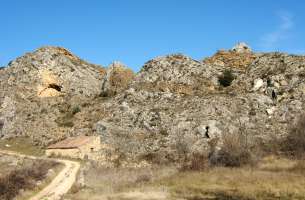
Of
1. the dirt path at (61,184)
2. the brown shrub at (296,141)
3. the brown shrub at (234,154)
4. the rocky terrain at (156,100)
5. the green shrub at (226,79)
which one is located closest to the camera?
the dirt path at (61,184)

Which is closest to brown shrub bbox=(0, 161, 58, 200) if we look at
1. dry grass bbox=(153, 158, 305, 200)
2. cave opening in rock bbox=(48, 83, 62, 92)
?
dry grass bbox=(153, 158, 305, 200)

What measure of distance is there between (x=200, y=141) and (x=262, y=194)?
1277 inches

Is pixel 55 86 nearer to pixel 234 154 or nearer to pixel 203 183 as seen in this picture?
pixel 234 154

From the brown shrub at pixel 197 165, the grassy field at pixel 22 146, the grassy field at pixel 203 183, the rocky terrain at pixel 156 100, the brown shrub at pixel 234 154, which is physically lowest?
the grassy field at pixel 203 183

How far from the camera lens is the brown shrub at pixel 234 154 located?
54312 millimetres

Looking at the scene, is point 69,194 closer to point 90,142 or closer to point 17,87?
point 90,142

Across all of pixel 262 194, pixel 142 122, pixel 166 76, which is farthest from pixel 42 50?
pixel 262 194

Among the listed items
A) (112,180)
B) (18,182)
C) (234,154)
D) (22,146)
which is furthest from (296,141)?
(22,146)

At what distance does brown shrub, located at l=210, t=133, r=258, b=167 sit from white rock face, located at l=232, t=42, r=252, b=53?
145 ft

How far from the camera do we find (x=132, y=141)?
6969cm

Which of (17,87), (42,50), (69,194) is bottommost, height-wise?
(69,194)

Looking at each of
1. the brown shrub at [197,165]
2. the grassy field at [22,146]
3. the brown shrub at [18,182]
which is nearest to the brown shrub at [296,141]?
the brown shrub at [197,165]

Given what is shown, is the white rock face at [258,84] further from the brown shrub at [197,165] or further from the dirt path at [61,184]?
the dirt path at [61,184]

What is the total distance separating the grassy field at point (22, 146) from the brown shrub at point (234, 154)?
27.2 meters
